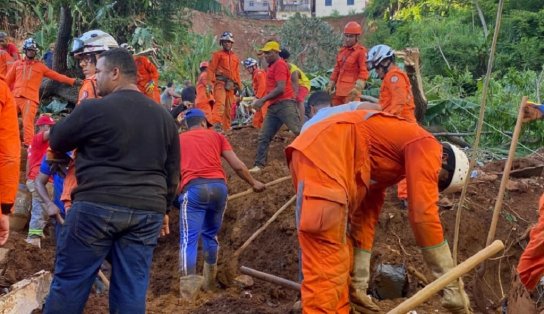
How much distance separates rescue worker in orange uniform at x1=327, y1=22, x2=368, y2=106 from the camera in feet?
37.4

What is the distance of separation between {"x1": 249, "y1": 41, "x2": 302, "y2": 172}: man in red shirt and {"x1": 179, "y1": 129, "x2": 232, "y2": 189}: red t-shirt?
11.4 ft

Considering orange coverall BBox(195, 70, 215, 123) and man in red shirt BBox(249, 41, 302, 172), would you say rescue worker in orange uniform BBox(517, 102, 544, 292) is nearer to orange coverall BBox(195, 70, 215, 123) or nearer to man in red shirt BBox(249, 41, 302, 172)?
man in red shirt BBox(249, 41, 302, 172)

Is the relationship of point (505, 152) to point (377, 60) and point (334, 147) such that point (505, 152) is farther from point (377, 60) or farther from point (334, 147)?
point (334, 147)

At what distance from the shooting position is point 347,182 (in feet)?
14.3

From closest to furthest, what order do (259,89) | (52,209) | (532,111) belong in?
1. (532,111)
2. (52,209)
3. (259,89)

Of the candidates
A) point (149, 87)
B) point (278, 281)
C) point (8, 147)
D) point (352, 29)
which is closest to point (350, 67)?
point (352, 29)

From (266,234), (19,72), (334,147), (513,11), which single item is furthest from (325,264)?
(513,11)

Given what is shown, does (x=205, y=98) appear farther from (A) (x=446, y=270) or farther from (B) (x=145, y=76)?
(A) (x=446, y=270)

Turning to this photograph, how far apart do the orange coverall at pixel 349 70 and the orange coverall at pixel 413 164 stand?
684 cm

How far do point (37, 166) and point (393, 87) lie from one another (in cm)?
397

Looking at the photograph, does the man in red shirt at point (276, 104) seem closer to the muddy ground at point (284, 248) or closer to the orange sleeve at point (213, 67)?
the muddy ground at point (284, 248)

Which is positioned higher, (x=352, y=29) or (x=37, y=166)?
(x=352, y=29)

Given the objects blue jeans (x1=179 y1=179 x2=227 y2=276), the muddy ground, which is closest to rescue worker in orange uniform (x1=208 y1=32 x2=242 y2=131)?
the muddy ground

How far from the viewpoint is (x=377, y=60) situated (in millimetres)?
8766
